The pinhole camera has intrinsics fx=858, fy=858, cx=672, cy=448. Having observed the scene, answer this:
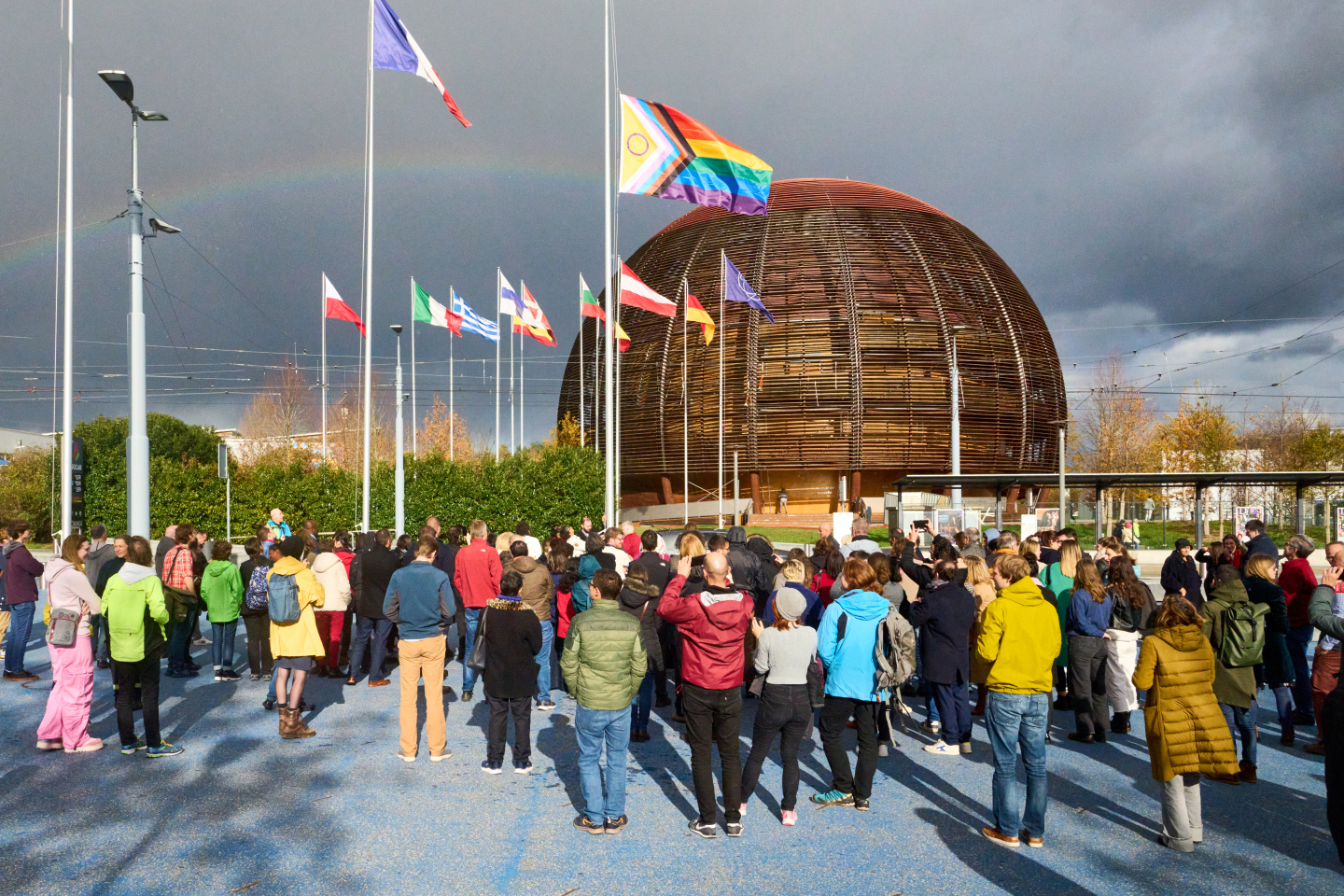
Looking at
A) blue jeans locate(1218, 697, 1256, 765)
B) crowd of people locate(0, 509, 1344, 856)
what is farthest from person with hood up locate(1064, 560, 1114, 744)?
blue jeans locate(1218, 697, 1256, 765)

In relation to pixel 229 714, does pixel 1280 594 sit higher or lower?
higher

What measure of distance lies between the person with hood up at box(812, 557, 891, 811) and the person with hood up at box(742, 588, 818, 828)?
34 cm

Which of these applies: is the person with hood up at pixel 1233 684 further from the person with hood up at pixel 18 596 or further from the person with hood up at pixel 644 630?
the person with hood up at pixel 18 596

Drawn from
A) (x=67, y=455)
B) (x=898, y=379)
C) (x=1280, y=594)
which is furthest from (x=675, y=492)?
(x=1280, y=594)

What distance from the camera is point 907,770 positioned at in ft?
23.6

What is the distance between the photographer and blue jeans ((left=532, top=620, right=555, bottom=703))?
28.5ft

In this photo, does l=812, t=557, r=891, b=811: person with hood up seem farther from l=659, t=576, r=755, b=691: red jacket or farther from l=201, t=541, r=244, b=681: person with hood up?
l=201, t=541, r=244, b=681: person with hood up

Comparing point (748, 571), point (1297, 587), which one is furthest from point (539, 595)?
point (1297, 587)

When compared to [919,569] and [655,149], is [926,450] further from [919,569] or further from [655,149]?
[919,569]

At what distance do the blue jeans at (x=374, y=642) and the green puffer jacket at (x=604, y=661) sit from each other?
5.06 metres

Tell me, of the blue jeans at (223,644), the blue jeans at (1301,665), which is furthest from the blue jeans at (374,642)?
the blue jeans at (1301,665)

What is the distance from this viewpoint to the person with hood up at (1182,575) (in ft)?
31.8

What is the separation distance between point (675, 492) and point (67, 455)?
118 feet

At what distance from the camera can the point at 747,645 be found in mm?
8109
